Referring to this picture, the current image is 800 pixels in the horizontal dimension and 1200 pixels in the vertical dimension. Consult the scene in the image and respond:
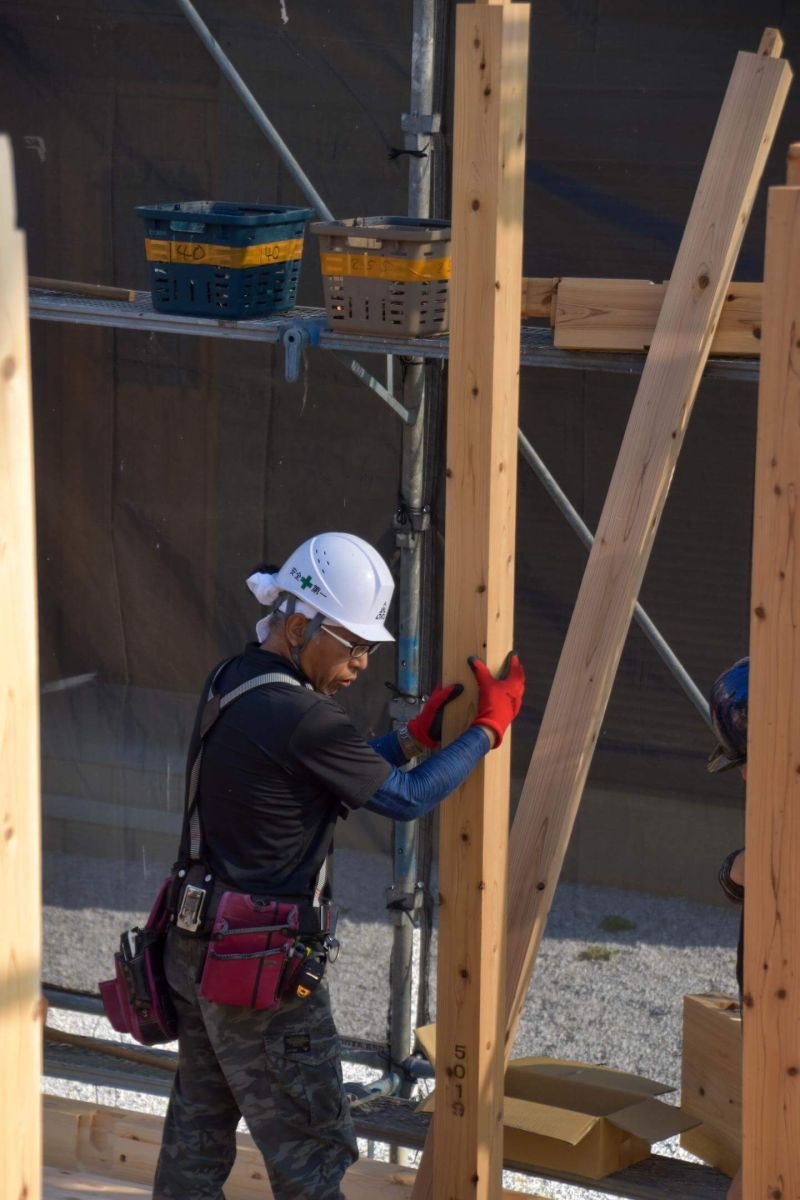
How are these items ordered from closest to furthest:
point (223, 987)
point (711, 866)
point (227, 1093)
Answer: point (223, 987) → point (227, 1093) → point (711, 866)

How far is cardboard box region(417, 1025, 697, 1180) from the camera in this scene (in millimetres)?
3549

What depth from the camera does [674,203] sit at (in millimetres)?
3975

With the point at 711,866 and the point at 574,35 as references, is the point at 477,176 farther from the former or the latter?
the point at 711,866

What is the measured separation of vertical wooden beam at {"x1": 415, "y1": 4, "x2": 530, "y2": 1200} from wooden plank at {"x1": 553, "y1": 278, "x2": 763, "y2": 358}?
0.65 m

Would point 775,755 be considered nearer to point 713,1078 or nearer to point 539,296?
point 539,296

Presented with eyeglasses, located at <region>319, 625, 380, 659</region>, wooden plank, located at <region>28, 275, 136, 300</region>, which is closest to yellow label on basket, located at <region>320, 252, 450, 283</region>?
wooden plank, located at <region>28, 275, 136, 300</region>

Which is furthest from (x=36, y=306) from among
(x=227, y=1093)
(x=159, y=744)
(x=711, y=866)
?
(x=711, y=866)

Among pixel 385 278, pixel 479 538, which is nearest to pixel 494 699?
pixel 479 538

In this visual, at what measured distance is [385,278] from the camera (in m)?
3.55

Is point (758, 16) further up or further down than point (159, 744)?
further up

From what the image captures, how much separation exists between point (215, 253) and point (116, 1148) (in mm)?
2250

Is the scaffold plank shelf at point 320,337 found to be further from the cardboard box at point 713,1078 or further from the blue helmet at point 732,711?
the cardboard box at point 713,1078

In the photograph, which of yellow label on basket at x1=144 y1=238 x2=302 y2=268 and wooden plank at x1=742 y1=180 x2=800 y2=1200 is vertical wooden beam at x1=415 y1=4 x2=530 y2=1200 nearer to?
wooden plank at x1=742 y1=180 x2=800 y2=1200

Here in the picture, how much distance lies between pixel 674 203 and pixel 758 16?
1.58 feet
